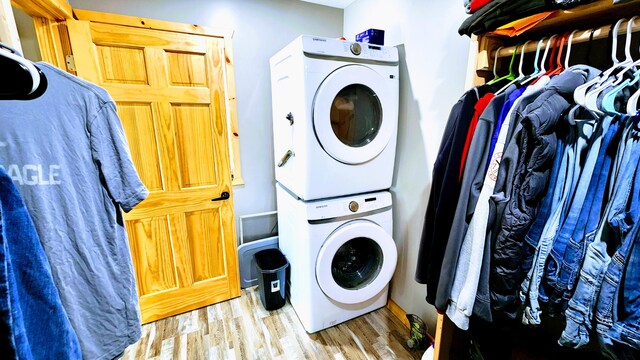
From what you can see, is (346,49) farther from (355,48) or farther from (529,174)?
(529,174)

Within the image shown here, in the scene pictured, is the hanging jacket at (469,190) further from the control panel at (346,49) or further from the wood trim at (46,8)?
the wood trim at (46,8)

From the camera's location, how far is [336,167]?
1.56m

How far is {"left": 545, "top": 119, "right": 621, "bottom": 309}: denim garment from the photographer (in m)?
0.71

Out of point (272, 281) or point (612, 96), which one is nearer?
point (612, 96)

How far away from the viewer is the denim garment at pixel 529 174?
75 cm

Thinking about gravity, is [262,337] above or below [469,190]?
below

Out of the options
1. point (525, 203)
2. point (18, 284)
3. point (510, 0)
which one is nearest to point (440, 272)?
point (525, 203)

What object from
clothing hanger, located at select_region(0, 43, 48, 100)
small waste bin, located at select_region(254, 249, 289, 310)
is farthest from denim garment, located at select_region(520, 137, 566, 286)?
small waste bin, located at select_region(254, 249, 289, 310)

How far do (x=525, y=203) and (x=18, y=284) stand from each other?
123cm

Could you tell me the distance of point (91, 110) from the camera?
2.93ft

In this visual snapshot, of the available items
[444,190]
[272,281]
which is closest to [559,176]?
[444,190]

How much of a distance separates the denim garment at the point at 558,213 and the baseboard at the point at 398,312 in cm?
113

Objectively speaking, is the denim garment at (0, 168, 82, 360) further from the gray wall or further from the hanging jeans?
the gray wall

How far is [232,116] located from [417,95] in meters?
1.34
